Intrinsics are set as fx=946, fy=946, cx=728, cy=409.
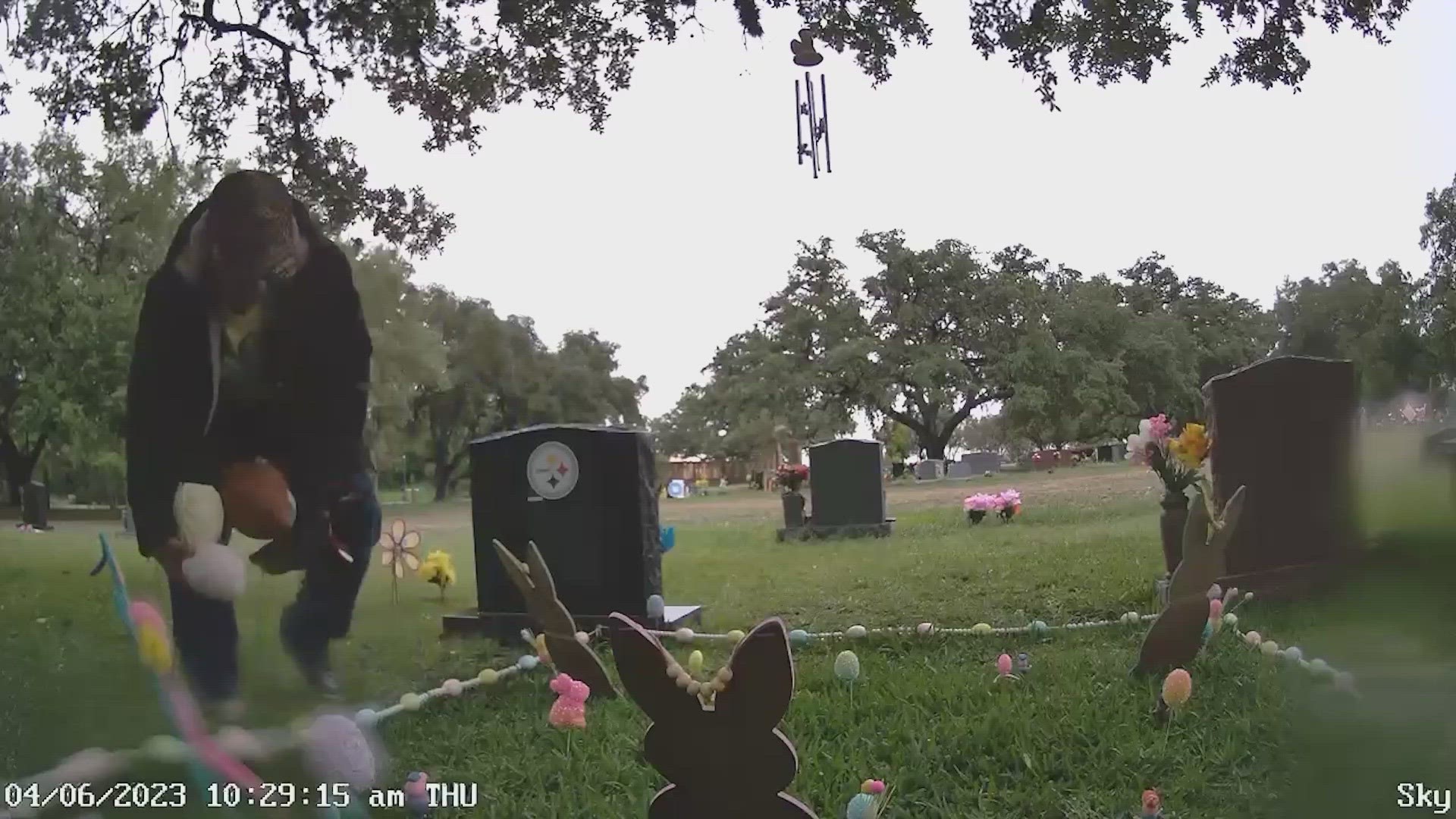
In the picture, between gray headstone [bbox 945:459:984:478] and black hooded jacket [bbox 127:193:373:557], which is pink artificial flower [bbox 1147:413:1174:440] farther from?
black hooded jacket [bbox 127:193:373:557]

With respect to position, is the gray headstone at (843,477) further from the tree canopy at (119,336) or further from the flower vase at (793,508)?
the tree canopy at (119,336)

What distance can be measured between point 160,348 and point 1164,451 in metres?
2.28

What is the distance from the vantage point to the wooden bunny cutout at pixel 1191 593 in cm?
196

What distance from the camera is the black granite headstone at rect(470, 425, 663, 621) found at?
227 centimetres

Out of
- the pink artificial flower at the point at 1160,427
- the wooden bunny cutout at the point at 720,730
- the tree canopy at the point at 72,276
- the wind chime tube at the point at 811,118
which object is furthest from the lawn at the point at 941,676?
the wind chime tube at the point at 811,118

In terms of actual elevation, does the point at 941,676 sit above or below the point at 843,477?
below

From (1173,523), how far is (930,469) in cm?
61

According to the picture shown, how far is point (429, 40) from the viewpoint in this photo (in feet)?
7.10

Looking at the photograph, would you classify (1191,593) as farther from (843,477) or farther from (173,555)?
(173,555)

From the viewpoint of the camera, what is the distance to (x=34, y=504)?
2105 millimetres

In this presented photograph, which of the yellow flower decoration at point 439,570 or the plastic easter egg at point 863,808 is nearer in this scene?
the plastic easter egg at point 863,808

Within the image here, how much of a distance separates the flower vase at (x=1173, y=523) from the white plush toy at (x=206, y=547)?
2136 mm

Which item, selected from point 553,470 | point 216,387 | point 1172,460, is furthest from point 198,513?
point 1172,460

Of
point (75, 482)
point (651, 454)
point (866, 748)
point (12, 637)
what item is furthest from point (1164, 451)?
point (12, 637)
